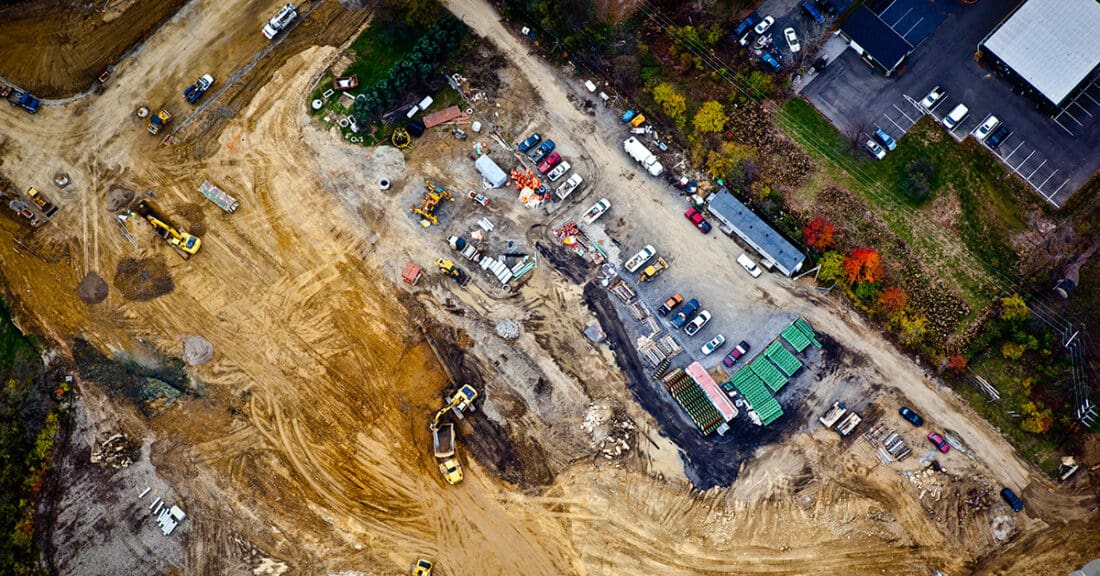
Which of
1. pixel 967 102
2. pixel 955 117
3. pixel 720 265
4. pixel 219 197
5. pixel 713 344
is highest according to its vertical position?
pixel 967 102

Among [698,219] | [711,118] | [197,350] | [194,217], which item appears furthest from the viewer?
[194,217]

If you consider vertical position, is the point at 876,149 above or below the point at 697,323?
above

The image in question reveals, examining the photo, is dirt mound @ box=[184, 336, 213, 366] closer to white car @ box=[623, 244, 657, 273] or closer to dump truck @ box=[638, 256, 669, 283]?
white car @ box=[623, 244, 657, 273]

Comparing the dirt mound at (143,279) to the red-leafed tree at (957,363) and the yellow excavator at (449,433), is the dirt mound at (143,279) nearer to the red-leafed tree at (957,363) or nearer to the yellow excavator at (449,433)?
the yellow excavator at (449,433)

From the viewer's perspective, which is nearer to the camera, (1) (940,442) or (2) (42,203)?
(1) (940,442)

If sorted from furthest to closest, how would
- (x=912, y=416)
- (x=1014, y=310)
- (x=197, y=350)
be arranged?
(x=197, y=350), (x=912, y=416), (x=1014, y=310)

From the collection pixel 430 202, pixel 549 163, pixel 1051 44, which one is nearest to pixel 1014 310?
pixel 1051 44

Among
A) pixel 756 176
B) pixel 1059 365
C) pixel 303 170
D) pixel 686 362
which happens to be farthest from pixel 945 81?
pixel 303 170

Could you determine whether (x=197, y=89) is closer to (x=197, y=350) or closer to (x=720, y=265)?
(x=197, y=350)
